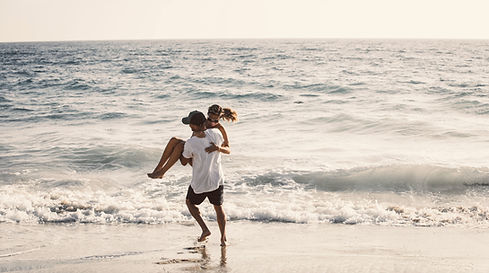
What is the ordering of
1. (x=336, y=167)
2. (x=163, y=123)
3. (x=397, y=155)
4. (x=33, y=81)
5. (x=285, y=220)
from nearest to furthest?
(x=285, y=220)
(x=336, y=167)
(x=397, y=155)
(x=163, y=123)
(x=33, y=81)

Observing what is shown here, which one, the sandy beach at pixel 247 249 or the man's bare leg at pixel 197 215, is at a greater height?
the man's bare leg at pixel 197 215

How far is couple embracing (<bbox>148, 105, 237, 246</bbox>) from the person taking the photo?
499 centimetres

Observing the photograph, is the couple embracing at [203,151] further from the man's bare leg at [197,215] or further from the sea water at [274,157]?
the sea water at [274,157]

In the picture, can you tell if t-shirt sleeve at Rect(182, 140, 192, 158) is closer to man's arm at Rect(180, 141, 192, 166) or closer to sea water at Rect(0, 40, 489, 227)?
man's arm at Rect(180, 141, 192, 166)

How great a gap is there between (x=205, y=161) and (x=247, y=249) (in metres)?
1.11

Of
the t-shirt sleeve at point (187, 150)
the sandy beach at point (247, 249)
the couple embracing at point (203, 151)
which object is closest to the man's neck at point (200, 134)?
the couple embracing at point (203, 151)

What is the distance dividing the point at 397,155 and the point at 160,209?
19.2 ft

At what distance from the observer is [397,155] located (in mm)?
10836

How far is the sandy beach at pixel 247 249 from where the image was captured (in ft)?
15.4

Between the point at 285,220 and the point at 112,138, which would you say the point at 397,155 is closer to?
the point at 285,220

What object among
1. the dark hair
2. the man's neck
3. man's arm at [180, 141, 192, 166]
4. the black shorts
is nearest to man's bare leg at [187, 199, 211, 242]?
the black shorts

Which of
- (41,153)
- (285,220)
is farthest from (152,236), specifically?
(41,153)

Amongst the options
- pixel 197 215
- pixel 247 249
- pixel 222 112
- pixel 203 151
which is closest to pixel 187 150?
pixel 203 151

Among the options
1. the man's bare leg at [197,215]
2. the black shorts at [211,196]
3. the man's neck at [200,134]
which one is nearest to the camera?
the man's neck at [200,134]
